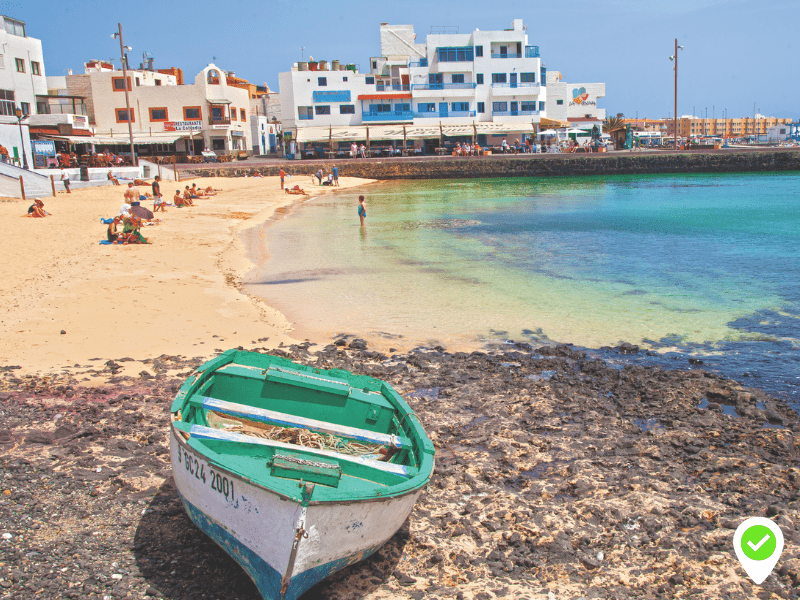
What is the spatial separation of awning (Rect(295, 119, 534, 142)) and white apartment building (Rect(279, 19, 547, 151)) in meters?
0.80

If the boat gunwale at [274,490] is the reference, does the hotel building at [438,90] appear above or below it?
above

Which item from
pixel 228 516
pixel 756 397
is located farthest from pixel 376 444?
pixel 756 397

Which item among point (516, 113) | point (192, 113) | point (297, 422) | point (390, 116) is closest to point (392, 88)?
point (390, 116)

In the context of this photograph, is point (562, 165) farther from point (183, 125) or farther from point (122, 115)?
point (122, 115)

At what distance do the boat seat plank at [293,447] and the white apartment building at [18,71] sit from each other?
42.9m

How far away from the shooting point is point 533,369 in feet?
29.8

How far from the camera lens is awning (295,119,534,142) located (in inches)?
2429

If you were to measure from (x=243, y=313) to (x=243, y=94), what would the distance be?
5910 centimetres

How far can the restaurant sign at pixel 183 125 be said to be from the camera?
2316 inches

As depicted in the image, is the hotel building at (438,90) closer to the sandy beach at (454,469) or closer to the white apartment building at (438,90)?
→ the white apartment building at (438,90)

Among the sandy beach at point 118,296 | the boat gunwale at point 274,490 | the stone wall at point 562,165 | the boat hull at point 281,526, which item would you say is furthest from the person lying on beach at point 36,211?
the stone wall at point 562,165

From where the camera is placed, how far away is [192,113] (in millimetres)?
59188

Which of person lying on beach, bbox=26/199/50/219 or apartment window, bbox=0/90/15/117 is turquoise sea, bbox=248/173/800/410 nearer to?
person lying on beach, bbox=26/199/50/219

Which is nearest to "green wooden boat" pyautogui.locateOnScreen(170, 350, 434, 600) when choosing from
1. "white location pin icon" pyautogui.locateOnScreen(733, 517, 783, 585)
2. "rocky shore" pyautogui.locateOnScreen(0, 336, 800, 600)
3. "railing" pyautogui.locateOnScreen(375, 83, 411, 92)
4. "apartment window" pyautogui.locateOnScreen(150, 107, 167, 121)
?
"rocky shore" pyautogui.locateOnScreen(0, 336, 800, 600)
